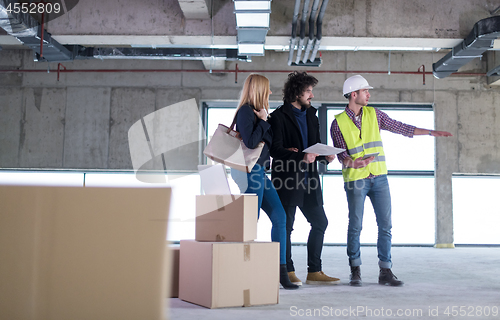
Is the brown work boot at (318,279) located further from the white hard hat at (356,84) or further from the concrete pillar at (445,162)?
the concrete pillar at (445,162)

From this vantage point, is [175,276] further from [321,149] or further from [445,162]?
[445,162]

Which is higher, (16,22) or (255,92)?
(16,22)

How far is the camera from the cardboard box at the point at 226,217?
224cm

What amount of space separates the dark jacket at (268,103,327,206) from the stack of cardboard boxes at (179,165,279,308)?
1.85 feet

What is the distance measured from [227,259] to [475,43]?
4.24 metres

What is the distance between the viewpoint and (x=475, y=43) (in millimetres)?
4934

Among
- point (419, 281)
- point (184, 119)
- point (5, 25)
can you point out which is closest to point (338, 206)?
point (184, 119)

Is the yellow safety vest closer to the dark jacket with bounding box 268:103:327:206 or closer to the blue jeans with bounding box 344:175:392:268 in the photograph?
the blue jeans with bounding box 344:175:392:268

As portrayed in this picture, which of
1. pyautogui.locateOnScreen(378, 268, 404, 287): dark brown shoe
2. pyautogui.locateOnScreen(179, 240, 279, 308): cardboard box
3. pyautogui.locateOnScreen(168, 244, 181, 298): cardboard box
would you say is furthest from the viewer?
pyautogui.locateOnScreen(378, 268, 404, 287): dark brown shoe

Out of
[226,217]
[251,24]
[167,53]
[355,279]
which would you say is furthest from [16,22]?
[355,279]

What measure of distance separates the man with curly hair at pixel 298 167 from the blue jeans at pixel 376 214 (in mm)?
197

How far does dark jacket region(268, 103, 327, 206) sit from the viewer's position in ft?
9.40

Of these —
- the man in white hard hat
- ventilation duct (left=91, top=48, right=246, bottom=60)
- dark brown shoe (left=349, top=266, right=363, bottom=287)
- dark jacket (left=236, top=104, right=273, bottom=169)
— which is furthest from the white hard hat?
ventilation duct (left=91, top=48, right=246, bottom=60)

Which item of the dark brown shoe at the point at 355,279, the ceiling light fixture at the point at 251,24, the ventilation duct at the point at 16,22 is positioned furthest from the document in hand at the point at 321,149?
the ventilation duct at the point at 16,22
